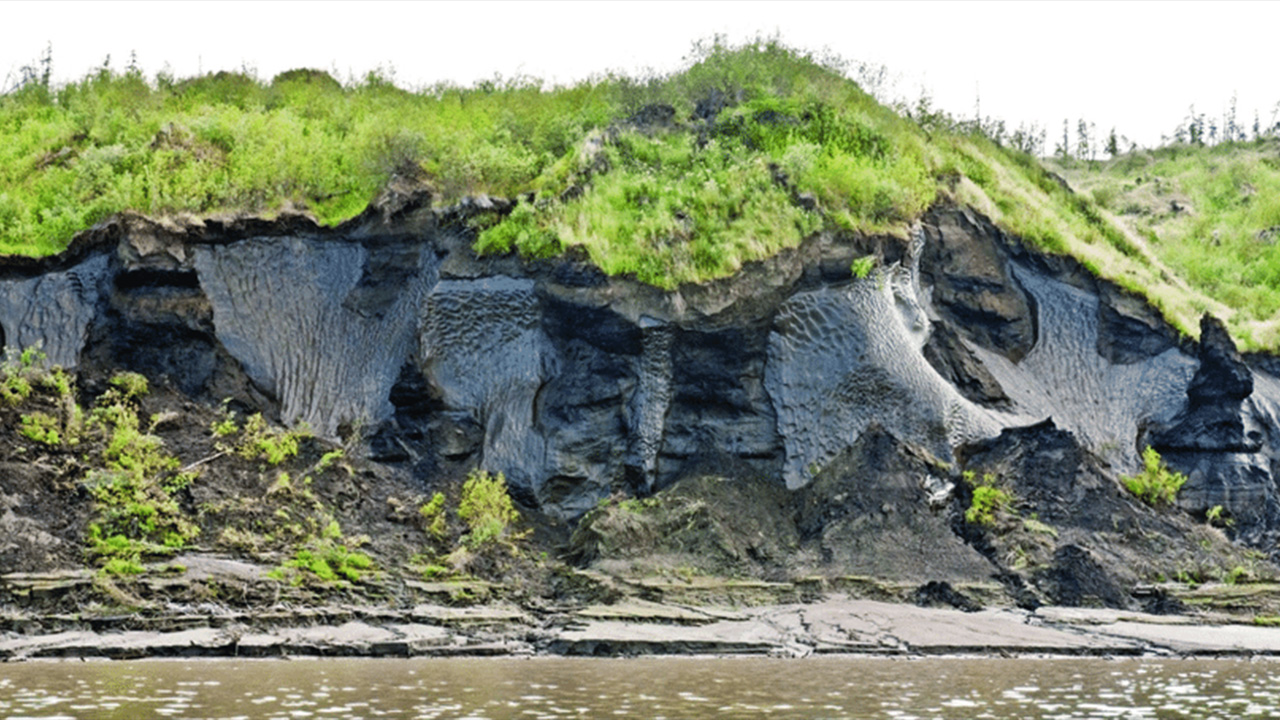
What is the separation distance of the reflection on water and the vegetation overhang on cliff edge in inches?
510

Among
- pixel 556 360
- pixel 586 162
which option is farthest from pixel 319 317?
pixel 586 162

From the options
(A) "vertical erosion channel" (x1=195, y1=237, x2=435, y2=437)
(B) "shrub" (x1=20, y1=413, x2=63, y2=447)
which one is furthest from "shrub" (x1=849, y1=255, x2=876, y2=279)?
(B) "shrub" (x1=20, y1=413, x2=63, y2=447)

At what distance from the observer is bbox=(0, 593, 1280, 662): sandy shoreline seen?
71.4 ft

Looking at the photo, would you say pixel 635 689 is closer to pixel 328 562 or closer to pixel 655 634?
pixel 655 634

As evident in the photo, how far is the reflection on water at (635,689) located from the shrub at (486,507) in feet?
23.2

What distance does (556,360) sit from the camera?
106 ft

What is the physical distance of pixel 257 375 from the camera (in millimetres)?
32344

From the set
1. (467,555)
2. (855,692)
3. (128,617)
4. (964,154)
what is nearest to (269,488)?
(467,555)

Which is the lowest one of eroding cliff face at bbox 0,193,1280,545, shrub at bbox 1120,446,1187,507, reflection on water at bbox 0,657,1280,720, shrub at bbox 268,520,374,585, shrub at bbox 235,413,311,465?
reflection on water at bbox 0,657,1280,720

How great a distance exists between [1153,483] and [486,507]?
16.6 m

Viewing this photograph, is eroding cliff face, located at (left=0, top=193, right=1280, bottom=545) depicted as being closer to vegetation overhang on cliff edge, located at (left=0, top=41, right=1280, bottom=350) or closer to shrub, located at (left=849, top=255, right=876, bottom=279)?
shrub, located at (left=849, top=255, right=876, bottom=279)

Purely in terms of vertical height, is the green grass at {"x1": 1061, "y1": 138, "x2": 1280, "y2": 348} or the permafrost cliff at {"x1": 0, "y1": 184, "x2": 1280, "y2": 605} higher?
the green grass at {"x1": 1061, "y1": 138, "x2": 1280, "y2": 348}

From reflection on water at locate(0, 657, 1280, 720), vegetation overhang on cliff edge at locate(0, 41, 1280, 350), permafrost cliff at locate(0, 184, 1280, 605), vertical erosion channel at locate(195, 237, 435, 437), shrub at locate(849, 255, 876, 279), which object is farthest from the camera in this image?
vegetation overhang on cliff edge at locate(0, 41, 1280, 350)

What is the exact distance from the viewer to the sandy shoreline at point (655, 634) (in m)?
21.8
